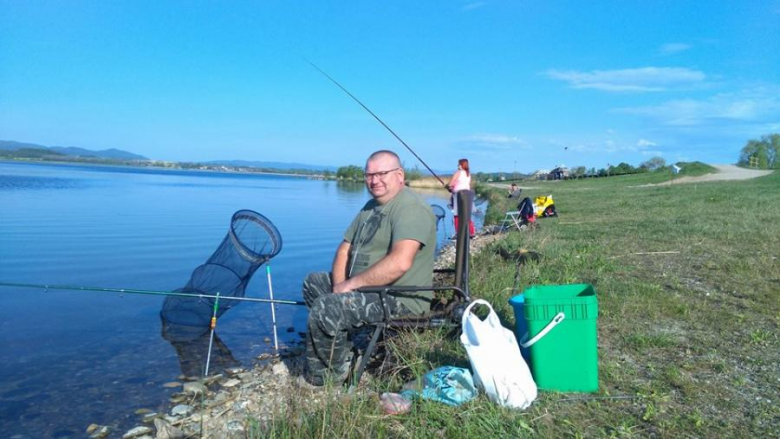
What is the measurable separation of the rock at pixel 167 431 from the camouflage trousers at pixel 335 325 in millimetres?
978

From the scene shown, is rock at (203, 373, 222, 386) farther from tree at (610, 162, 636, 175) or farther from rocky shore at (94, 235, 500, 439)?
tree at (610, 162, 636, 175)

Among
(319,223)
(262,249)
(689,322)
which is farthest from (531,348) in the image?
(319,223)

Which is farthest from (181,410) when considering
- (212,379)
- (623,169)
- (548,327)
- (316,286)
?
(623,169)

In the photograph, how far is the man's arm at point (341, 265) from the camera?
15.5 feet

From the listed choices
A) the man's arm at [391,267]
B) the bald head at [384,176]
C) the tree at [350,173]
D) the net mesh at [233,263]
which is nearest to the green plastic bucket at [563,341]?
the man's arm at [391,267]

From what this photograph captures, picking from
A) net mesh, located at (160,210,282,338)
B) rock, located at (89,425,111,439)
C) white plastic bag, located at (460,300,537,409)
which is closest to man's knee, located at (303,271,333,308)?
net mesh, located at (160,210,282,338)

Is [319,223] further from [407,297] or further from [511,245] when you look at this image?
[407,297]

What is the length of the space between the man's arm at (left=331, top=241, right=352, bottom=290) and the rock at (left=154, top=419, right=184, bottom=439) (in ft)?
5.29

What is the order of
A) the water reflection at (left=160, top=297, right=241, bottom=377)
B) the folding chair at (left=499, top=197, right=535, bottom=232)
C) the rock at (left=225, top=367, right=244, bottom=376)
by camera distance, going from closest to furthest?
the rock at (left=225, top=367, right=244, bottom=376) < the water reflection at (left=160, top=297, right=241, bottom=377) < the folding chair at (left=499, top=197, right=535, bottom=232)

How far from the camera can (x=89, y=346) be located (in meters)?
6.02

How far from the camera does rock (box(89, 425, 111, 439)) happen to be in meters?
4.06

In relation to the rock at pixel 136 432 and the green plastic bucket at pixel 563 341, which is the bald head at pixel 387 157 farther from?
the rock at pixel 136 432

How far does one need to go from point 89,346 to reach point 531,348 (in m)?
4.87

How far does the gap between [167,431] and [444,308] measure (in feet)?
7.28
